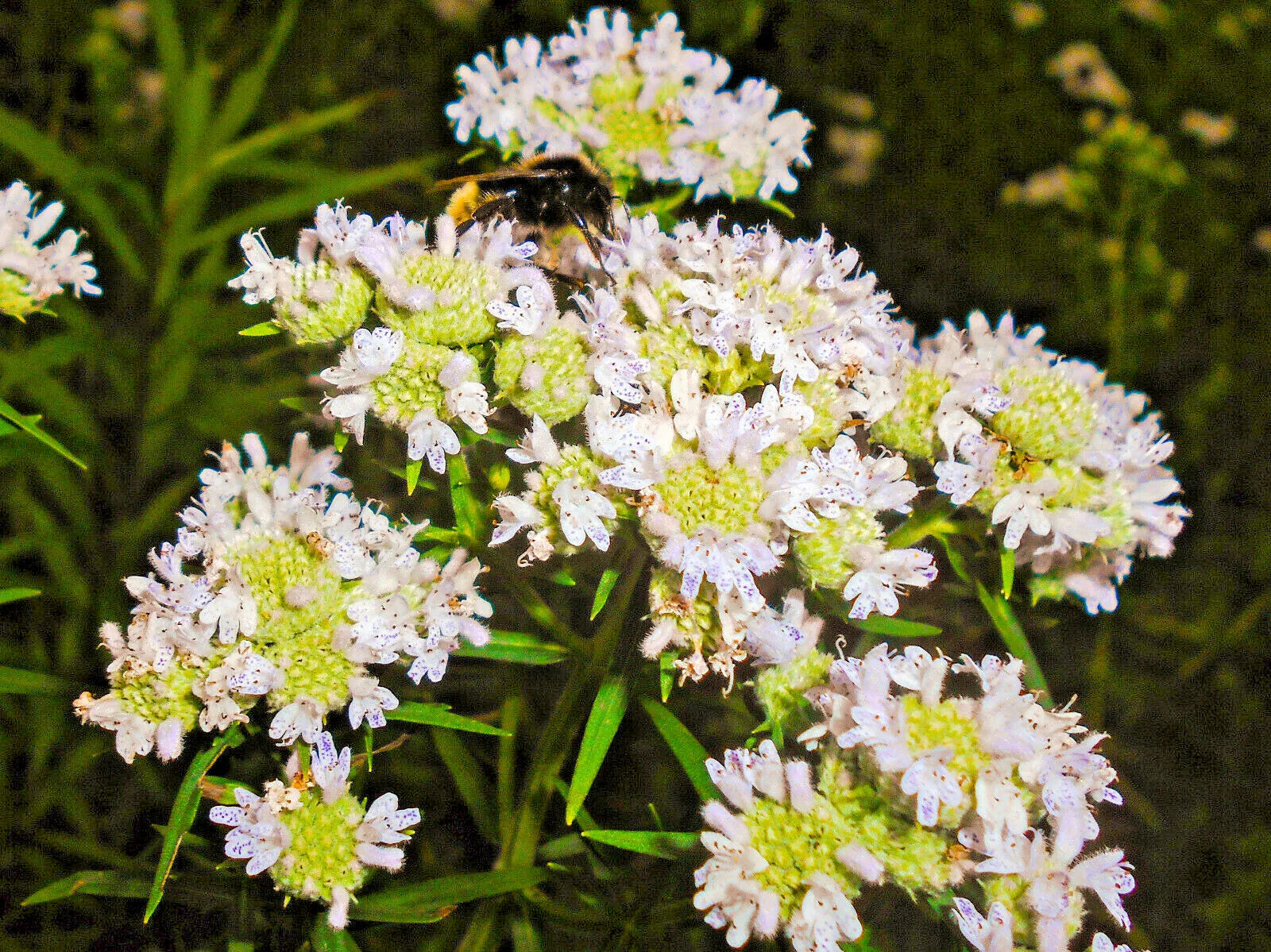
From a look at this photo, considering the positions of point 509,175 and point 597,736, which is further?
point 509,175

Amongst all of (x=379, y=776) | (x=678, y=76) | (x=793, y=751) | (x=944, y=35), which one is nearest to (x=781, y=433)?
(x=793, y=751)

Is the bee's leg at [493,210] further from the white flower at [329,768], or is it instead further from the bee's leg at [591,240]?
the white flower at [329,768]

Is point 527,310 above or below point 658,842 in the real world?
above

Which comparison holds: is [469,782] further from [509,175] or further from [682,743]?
[509,175]

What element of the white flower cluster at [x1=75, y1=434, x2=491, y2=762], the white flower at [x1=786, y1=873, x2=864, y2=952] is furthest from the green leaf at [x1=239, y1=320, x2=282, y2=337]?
the white flower at [x1=786, y1=873, x2=864, y2=952]

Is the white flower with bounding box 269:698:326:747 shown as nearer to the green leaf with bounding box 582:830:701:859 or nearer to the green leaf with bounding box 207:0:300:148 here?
the green leaf with bounding box 582:830:701:859

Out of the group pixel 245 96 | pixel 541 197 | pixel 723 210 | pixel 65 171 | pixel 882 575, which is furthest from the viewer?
pixel 723 210

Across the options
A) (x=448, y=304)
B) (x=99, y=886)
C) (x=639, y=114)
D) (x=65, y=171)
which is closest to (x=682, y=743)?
(x=448, y=304)
